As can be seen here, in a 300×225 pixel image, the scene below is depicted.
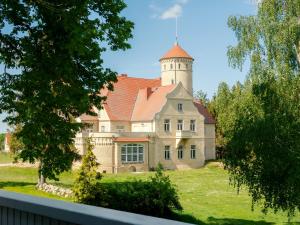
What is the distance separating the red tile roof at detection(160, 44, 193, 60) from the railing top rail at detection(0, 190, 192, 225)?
54702 mm

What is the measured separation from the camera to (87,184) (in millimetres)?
16688

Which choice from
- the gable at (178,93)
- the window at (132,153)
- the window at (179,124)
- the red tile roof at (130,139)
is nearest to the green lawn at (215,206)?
the window at (132,153)

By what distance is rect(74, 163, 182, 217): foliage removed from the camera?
50.6ft

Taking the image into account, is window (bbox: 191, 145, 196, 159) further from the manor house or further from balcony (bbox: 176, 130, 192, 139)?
balcony (bbox: 176, 130, 192, 139)

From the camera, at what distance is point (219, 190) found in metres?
29.1

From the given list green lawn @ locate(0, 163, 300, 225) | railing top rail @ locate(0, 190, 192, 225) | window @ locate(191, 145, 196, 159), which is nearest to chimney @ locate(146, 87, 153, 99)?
window @ locate(191, 145, 196, 159)

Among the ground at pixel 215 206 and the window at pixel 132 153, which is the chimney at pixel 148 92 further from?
the ground at pixel 215 206

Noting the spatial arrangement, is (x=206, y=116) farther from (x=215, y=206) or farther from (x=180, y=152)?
(x=215, y=206)

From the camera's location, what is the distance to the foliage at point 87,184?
1611 cm

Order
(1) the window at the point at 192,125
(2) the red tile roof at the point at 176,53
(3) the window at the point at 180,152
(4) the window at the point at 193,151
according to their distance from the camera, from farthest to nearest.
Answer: (2) the red tile roof at the point at 176,53
(1) the window at the point at 192,125
(4) the window at the point at 193,151
(3) the window at the point at 180,152

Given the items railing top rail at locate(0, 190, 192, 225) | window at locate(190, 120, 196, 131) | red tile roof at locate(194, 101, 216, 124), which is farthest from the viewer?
red tile roof at locate(194, 101, 216, 124)

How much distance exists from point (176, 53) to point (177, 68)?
7.55ft

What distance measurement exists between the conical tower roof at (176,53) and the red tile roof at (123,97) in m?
4.72

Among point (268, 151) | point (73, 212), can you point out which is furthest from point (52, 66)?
point (73, 212)
